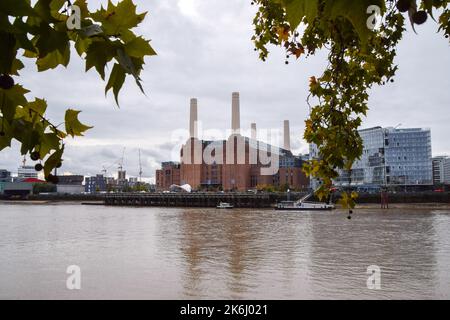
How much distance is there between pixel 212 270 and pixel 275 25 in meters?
15.3

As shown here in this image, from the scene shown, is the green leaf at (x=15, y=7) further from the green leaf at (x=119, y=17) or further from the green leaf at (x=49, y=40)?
the green leaf at (x=119, y=17)

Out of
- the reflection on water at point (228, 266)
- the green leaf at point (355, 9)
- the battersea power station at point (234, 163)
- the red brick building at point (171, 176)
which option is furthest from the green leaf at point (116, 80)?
the red brick building at point (171, 176)

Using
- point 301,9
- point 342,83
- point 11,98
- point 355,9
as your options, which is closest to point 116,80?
point 11,98

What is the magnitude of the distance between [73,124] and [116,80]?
52 centimetres

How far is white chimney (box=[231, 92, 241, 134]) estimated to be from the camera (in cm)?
17462

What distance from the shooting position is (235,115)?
176625 millimetres

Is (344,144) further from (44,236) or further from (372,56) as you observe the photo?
(44,236)

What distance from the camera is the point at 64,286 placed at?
53.4 feet

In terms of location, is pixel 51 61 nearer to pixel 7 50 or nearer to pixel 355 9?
pixel 7 50

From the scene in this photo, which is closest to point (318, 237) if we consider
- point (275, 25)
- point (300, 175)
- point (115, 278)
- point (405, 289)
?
point (405, 289)

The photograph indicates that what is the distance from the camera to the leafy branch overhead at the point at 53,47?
3.72 feet

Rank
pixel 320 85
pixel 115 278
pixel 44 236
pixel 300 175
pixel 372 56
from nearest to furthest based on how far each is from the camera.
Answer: pixel 320 85, pixel 372 56, pixel 115 278, pixel 44 236, pixel 300 175
